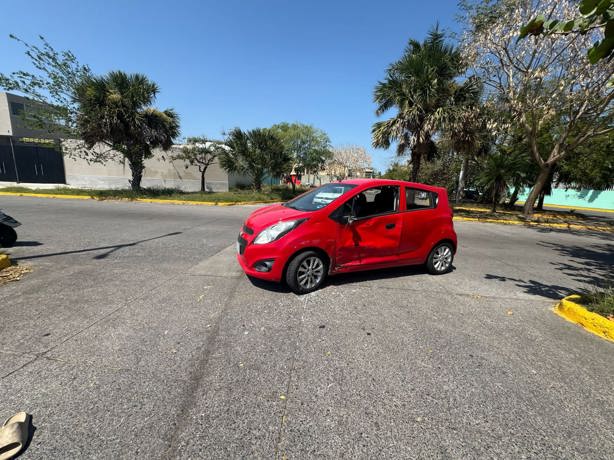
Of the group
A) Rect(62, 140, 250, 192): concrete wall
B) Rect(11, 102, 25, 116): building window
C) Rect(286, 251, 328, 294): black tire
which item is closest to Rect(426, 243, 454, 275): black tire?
Rect(286, 251, 328, 294): black tire

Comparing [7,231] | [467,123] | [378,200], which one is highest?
[467,123]

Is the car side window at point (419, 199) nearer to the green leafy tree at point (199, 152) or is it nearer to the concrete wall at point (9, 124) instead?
the green leafy tree at point (199, 152)

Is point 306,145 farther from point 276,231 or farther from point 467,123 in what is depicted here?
point 276,231

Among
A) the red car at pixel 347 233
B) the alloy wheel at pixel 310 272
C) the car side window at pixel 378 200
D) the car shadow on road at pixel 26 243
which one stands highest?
the car side window at pixel 378 200

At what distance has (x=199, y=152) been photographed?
2172cm

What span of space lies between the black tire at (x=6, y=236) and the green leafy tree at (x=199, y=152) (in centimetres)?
1653

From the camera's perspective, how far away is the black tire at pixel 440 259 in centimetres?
484

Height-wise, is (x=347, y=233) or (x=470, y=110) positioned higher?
(x=470, y=110)

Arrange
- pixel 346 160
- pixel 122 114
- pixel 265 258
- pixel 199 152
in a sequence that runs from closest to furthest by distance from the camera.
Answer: pixel 265 258 → pixel 122 114 → pixel 199 152 → pixel 346 160

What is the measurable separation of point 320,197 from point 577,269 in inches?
252

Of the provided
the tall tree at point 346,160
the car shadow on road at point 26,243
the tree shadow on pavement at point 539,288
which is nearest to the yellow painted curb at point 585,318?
the tree shadow on pavement at point 539,288

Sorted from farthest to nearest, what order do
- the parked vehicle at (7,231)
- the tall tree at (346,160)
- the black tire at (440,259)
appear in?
the tall tree at (346,160) < the parked vehicle at (7,231) < the black tire at (440,259)

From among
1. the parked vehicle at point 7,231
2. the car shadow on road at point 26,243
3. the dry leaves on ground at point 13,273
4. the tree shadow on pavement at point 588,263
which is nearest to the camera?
the dry leaves on ground at point 13,273

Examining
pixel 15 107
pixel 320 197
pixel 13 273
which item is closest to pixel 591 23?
pixel 320 197
